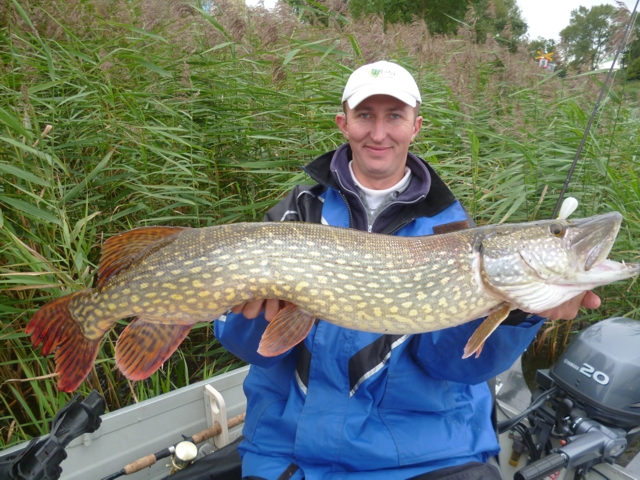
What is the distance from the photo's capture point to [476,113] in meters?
3.37

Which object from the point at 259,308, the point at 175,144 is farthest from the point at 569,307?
the point at 175,144

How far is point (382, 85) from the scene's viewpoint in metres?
1.75

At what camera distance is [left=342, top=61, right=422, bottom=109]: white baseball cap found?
5.73ft

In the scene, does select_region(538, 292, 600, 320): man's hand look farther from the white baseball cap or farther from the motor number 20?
the white baseball cap

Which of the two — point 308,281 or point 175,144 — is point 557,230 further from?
point 175,144

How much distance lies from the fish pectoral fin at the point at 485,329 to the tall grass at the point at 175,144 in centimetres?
116

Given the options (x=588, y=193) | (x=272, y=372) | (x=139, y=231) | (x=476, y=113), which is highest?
(x=476, y=113)

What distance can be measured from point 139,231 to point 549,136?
2.73m

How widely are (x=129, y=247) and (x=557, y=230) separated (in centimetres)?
127

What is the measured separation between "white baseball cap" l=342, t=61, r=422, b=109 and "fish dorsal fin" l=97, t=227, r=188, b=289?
88 cm

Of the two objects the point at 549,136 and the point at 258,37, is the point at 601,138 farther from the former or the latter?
the point at 258,37

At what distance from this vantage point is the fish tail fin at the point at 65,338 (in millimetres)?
1312

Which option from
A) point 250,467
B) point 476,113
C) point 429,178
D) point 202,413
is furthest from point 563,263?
point 476,113

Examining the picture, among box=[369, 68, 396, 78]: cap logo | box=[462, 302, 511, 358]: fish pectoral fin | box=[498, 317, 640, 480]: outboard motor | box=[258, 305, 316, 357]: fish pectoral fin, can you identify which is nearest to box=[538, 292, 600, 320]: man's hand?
box=[462, 302, 511, 358]: fish pectoral fin
